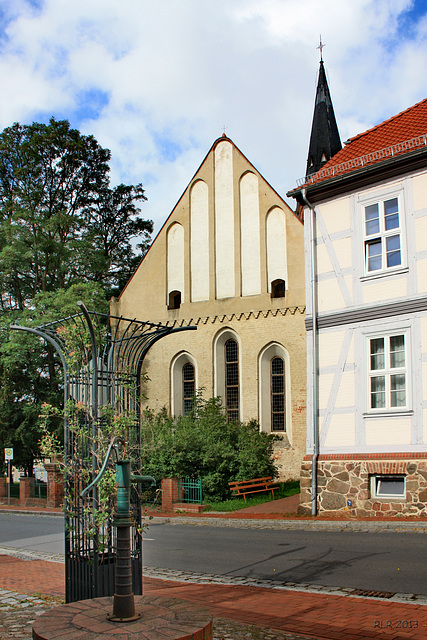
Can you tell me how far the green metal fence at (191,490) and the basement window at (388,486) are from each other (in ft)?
22.4

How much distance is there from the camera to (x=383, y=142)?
685 inches

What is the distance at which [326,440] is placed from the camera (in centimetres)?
1669

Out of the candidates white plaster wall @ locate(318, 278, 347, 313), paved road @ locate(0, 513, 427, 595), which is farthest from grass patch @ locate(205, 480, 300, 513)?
white plaster wall @ locate(318, 278, 347, 313)

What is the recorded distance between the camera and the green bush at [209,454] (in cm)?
2164

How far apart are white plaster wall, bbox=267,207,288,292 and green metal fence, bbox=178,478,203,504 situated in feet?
29.3

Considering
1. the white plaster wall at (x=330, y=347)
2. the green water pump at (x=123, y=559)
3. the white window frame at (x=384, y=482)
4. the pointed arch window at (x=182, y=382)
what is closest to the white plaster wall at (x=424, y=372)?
the white window frame at (x=384, y=482)

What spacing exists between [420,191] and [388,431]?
230 inches

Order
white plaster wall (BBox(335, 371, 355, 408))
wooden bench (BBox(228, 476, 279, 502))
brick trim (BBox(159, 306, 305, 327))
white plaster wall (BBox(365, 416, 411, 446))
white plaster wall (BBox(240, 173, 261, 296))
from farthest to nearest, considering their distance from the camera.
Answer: white plaster wall (BBox(240, 173, 261, 296)), brick trim (BBox(159, 306, 305, 327)), wooden bench (BBox(228, 476, 279, 502)), white plaster wall (BBox(335, 371, 355, 408)), white plaster wall (BBox(365, 416, 411, 446))

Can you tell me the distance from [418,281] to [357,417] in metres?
3.65

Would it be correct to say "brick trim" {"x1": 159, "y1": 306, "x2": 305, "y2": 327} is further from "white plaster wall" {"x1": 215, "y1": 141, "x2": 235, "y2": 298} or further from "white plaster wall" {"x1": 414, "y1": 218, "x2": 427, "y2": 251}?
"white plaster wall" {"x1": 414, "y1": 218, "x2": 427, "y2": 251}

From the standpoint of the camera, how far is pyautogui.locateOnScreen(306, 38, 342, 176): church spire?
36906 millimetres

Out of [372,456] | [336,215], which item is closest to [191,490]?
[372,456]

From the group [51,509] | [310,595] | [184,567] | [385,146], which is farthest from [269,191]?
[310,595]

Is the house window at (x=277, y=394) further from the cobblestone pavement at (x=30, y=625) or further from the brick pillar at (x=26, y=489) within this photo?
the cobblestone pavement at (x=30, y=625)
